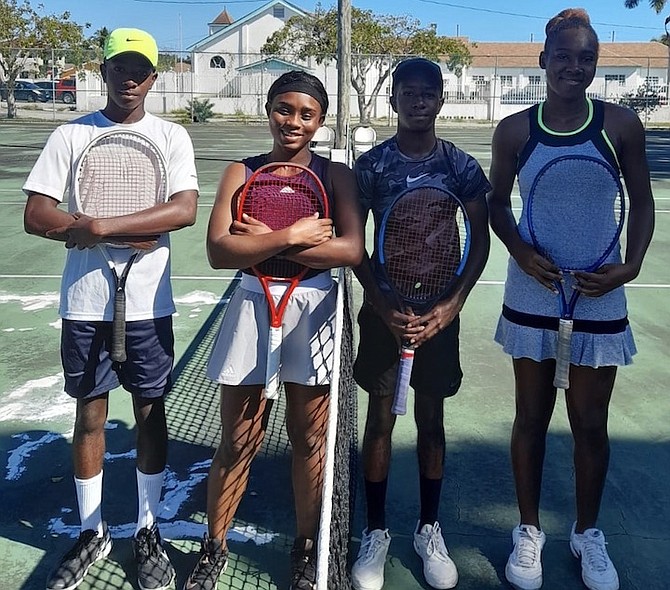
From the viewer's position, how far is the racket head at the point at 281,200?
2.58 m

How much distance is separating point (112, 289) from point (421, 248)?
3.57 feet

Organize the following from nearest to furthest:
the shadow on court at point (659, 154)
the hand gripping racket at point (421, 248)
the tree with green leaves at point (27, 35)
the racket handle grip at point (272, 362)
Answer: the racket handle grip at point (272, 362) → the hand gripping racket at point (421, 248) → the shadow on court at point (659, 154) → the tree with green leaves at point (27, 35)

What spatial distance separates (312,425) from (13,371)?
9.71ft

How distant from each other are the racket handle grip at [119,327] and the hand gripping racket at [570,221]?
147 cm

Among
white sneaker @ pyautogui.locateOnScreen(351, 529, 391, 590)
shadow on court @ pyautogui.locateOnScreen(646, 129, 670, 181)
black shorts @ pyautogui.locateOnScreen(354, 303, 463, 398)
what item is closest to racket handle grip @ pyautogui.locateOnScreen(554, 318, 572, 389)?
black shorts @ pyautogui.locateOnScreen(354, 303, 463, 398)

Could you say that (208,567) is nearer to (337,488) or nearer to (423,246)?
(337,488)

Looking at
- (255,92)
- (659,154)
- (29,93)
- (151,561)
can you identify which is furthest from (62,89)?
(151,561)

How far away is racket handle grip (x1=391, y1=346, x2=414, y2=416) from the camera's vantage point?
8.68ft

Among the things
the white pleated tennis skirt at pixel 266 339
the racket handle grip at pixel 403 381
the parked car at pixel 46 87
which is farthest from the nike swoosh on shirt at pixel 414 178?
the parked car at pixel 46 87

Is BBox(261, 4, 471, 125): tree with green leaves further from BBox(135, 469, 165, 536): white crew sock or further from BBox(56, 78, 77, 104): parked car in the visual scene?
BBox(135, 469, 165, 536): white crew sock

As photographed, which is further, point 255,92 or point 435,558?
point 255,92

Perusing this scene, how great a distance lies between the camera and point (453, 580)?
9.39 feet

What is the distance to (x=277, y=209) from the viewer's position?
261 centimetres

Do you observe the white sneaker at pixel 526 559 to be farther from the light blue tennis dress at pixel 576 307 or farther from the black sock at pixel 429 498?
the light blue tennis dress at pixel 576 307
